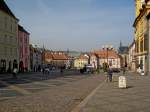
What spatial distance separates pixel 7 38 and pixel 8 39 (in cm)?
89

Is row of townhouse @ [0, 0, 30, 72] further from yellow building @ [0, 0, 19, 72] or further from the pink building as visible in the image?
the pink building

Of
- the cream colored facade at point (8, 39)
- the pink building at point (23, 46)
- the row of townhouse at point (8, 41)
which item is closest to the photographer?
the cream colored facade at point (8, 39)

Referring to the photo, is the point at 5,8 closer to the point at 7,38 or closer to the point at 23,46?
the point at 7,38

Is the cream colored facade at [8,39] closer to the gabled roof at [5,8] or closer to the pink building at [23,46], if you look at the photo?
the gabled roof at [5,8]

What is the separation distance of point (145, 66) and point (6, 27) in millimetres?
30330

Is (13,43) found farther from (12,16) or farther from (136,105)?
(136,105)

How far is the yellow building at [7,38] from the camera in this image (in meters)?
77.8

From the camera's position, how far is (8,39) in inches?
3268

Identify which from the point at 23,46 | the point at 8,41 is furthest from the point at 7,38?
the point at 23,46

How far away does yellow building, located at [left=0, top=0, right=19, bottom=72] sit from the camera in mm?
77850

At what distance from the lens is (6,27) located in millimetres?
81500

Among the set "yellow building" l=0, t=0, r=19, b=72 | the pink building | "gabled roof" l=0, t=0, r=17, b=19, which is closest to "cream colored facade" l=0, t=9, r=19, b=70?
"yellow building" l=0, t=0, r=19, b=72

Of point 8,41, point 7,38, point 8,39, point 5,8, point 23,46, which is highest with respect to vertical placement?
point 5,8

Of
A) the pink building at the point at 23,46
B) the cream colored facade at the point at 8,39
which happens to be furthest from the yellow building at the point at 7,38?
the pink building at the point at 23,46
